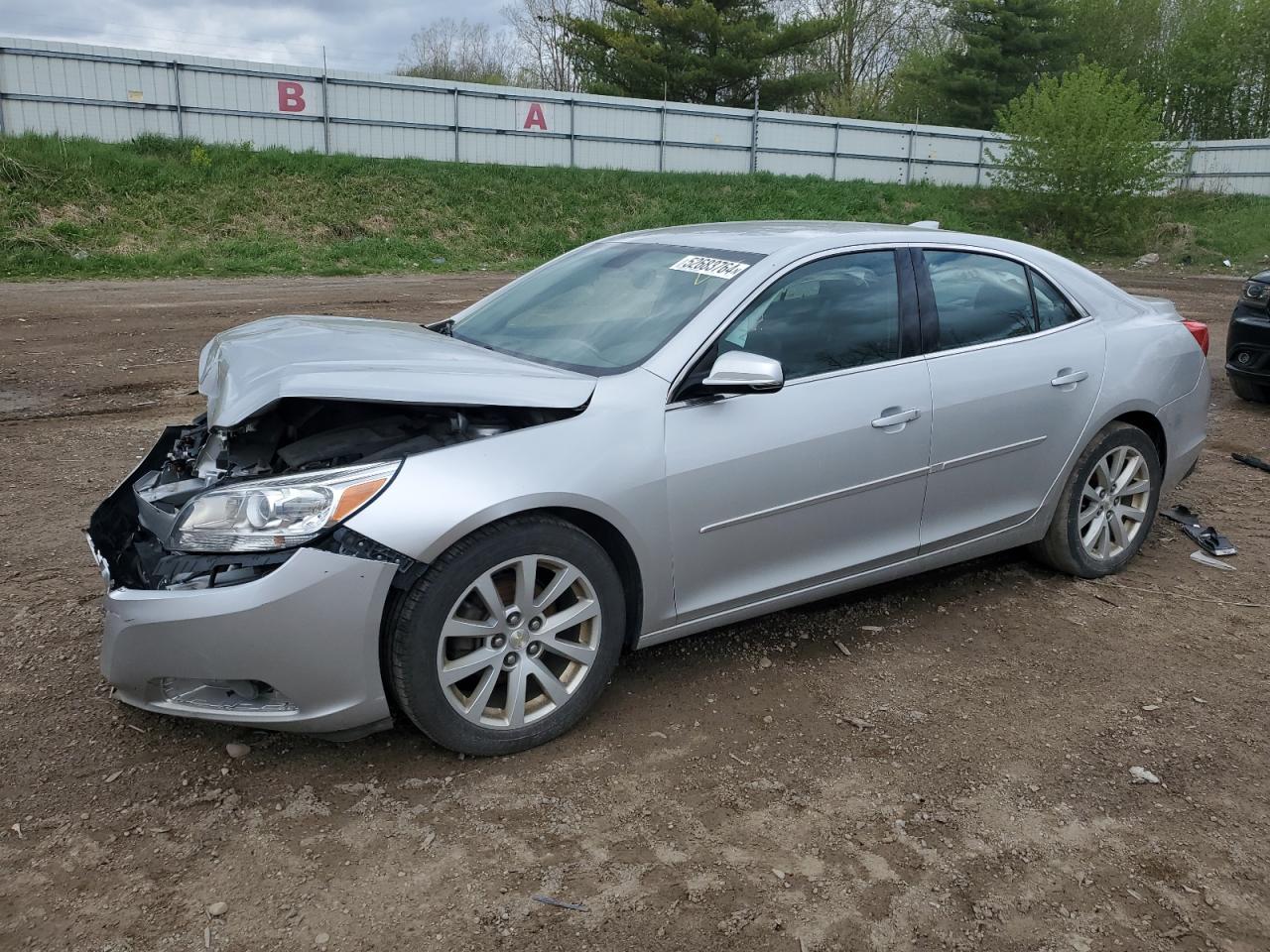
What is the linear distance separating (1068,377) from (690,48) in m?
32.6

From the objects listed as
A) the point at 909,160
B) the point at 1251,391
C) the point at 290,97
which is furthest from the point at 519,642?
the point at 909,160

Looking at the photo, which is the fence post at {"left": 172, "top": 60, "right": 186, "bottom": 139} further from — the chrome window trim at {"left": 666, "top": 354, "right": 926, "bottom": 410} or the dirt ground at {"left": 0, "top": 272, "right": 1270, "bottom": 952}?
the chrome window trim at {"left": 666, "top": 354, "right": 926, "bottom": 410}

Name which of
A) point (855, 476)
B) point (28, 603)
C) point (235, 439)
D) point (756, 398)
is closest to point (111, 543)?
point (235, 439)

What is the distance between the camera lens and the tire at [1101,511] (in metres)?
4.51

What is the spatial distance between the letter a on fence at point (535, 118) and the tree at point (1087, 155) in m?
12.5

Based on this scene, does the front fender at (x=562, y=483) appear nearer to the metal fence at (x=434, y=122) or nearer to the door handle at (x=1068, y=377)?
the door handle at (x=1068, y=377)

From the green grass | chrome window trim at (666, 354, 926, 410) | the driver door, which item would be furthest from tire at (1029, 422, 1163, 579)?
the green grass

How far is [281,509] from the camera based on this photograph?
9.36 feet

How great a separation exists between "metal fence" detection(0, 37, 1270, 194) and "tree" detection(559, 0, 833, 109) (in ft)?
15.2

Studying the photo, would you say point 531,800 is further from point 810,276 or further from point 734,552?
point 810,276

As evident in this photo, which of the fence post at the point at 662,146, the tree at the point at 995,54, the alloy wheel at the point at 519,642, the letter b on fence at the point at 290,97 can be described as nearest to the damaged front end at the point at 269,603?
the alloy wheel at the point at 519,642

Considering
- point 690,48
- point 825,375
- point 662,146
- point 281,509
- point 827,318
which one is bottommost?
point 281,509

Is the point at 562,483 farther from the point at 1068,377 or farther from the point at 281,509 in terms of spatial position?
the point at 1068,377

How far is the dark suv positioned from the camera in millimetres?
7770
